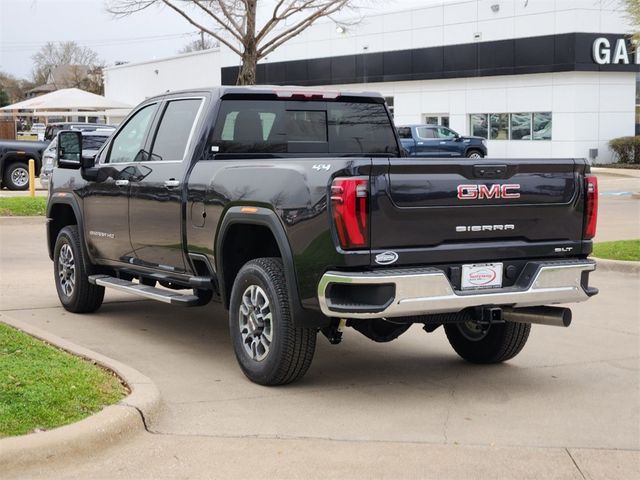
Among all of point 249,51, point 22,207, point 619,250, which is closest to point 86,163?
point 619,250

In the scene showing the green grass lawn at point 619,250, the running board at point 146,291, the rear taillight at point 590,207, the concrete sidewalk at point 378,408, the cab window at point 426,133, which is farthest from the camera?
the cab window at point 426,133

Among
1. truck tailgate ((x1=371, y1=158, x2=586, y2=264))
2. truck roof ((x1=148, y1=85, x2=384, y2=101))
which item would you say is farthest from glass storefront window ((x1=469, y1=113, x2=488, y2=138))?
truck tailgate ((x1=371, y1=158, x2=586, y2=264))

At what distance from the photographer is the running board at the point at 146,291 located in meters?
7.78

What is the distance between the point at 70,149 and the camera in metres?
9.30

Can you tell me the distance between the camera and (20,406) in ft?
18.4

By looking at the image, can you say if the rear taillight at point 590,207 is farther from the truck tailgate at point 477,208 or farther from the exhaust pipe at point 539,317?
the exhaust pipe at point 539,317

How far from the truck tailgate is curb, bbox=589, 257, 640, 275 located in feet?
19.7

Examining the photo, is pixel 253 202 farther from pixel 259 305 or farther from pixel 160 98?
pixel 160 98

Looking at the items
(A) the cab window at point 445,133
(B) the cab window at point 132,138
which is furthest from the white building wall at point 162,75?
(B) the cab window at point 132,138

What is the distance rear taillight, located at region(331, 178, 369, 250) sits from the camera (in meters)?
6.03

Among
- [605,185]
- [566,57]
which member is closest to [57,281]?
[605,185]

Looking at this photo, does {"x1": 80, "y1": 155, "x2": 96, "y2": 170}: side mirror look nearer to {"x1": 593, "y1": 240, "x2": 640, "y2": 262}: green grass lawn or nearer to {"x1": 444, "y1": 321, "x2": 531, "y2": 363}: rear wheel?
{"x1": 444, "y1": 321, "x2": 531, "y2": 363}: rear wheel

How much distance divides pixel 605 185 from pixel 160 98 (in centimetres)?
2462

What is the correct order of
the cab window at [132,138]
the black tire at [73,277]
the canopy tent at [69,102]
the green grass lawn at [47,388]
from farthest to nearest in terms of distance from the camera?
the canopy tent at [69,102]
the black tire at [73,277]
the cab window at [132,138]
the green grass lawn at [47,388]
